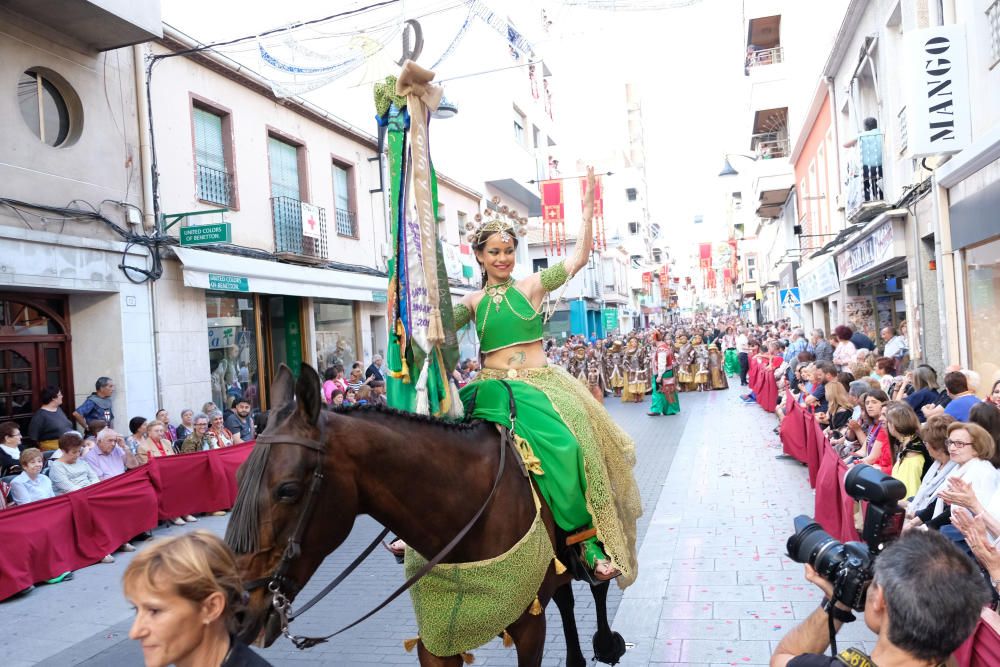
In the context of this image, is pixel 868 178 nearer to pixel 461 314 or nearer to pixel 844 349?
pixel 844 349

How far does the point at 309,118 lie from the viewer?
1672 cm

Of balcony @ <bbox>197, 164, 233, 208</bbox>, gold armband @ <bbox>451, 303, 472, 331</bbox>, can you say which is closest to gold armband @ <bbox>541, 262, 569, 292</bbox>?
gold armband @ <bbox>451, 303, 472, 331</bbox>

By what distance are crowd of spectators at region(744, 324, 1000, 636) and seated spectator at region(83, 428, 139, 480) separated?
8045 millimetres

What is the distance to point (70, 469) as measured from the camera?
8.16 m

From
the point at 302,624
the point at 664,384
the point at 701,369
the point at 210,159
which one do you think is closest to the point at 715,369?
the point at 701,369

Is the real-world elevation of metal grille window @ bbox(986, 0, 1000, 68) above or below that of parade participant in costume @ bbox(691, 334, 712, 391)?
above

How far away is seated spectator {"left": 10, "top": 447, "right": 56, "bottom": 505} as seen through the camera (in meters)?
7.43

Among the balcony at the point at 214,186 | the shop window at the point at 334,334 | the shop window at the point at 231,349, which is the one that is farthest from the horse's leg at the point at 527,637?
the shop window at the point at 334,334

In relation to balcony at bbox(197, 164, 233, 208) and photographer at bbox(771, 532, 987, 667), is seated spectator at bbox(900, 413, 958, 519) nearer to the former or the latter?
photographer at bbox(771, 532, 987, 667)

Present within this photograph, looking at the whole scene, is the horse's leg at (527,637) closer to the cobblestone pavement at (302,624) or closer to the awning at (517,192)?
the cobblestone pavement at (302,624)

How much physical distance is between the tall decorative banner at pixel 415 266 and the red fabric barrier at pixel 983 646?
2307mm

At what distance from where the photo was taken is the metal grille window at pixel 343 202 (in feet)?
58.9

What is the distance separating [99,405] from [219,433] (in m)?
1.69

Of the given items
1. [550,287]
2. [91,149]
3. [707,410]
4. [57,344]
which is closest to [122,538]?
[57,344]
